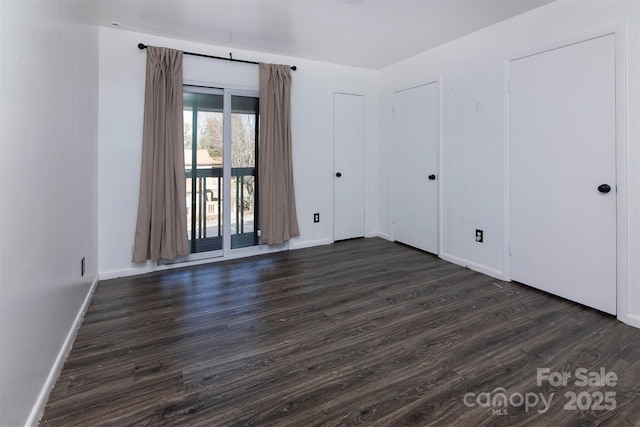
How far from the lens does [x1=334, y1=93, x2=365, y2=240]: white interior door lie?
15.5ft

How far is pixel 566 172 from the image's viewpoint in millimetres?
2736

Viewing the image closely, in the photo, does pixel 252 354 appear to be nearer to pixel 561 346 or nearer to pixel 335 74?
pixel 561 346

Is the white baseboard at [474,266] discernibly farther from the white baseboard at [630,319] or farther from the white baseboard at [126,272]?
the white baseboard at [126,272]

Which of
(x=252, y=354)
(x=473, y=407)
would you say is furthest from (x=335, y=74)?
(x=473, y=407)

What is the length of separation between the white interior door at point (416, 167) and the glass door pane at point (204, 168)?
234 cm

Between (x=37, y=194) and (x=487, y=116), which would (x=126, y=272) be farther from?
(x=487, y=116)

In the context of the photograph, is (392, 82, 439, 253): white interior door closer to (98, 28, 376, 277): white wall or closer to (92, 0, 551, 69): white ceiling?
(92, 0, 551, 69): white ceiling

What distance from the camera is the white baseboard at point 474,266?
132 inches

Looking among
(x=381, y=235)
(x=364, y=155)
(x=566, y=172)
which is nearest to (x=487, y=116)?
(x=566, y=172)

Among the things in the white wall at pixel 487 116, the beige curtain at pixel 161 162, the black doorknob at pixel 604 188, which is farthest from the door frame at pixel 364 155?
the black doorknob at pixel 604 188

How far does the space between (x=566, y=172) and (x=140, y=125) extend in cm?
392

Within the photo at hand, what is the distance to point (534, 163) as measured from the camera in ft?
9.73

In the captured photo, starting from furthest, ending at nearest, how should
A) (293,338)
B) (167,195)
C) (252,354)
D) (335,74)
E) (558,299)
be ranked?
1. (335,74)
2. (167,195)
3. (558,299)
4. (293,338)
5. (252,354)

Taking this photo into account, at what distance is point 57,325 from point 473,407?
7.30 ft
